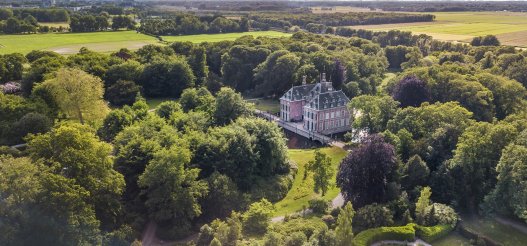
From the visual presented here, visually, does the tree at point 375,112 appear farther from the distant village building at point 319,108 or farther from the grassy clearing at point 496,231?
the grassy clearing at point 496,231

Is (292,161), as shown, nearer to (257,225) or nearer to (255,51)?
(257,225)

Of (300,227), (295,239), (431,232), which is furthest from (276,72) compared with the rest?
(295,239)

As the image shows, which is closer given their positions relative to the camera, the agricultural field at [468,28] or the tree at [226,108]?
the tree at [226,108]

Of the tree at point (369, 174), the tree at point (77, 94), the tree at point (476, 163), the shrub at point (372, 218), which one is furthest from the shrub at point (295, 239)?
the tree at point (77, 94)

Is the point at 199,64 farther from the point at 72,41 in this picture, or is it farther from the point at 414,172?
the point at 414,172

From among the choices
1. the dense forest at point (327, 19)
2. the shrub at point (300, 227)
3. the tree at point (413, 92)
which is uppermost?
the dense forest at point (327, 19)

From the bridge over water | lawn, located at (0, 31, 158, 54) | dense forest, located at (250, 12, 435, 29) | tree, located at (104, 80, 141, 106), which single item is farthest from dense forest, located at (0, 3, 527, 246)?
dense forest, located at (250, 12, 435, 29)

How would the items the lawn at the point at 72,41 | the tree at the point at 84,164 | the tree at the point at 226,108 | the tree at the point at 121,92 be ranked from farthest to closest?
1. the lawn at the point at 72,41
2. the tree at the point at 121,92
3. the tree at the point at 226,108
4. the tree at the point at 84,164
